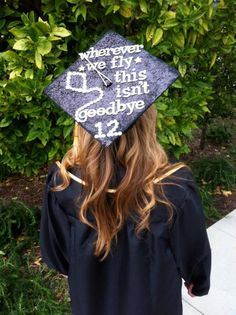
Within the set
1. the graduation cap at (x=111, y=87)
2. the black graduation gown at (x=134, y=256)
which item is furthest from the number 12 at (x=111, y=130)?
the black graduation gown at (x=134, y=256)

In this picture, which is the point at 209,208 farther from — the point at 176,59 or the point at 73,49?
the point at 73,49

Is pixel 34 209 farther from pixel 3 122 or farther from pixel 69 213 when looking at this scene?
pixel 69 213

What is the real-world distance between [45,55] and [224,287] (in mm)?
2231

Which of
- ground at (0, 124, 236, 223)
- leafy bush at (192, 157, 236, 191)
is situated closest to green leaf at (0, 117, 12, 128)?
ground at (0, 124, 236, 223)

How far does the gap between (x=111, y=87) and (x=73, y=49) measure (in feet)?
4.19

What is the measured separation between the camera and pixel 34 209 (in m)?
3.81

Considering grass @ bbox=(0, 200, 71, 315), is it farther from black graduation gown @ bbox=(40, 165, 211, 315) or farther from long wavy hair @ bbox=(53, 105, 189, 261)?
long wavy hair @ bbox=(53, 105, 189, 261)

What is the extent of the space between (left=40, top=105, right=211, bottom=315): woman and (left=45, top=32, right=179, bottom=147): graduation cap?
67mm

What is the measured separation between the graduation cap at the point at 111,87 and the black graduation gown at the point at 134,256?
27 centimetres

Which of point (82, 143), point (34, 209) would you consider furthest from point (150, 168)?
point (34, 209)

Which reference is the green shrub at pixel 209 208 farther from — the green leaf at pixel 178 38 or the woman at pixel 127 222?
the woman at pixel 127 222

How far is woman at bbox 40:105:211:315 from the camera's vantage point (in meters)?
1.40

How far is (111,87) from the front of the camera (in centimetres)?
145

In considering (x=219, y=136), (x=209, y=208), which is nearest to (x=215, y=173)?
(x=209, y=208)
